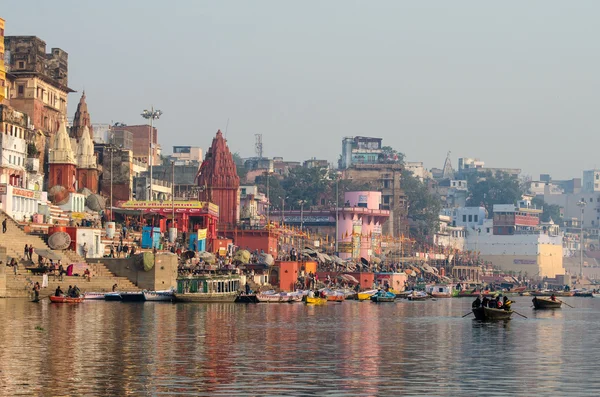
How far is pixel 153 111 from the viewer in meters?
103

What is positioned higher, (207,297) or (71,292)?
(71,292)

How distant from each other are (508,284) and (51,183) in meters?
93.1

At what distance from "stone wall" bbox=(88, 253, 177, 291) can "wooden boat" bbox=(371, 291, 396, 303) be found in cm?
2241

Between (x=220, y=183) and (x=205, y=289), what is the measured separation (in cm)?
4712

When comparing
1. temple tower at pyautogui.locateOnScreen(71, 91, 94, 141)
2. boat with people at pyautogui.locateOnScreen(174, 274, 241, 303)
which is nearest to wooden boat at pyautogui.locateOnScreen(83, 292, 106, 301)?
boat with people at pyautogui.locateOnScreen(174, 274, 241, 303)

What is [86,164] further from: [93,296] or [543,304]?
[543,304]

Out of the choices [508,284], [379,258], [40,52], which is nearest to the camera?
[40,52]

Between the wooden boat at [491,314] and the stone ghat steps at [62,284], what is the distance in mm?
23675

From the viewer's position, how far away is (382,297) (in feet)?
330

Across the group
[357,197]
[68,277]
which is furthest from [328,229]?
[68,277]

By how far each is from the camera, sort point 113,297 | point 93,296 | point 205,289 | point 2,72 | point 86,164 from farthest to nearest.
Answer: point 86,164, point 2,72, point 205,289, point 113,297, point 93,296

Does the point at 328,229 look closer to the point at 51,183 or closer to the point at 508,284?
the point at 508,284

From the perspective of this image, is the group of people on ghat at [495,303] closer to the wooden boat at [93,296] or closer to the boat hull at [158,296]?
the boat hull at [158,296]

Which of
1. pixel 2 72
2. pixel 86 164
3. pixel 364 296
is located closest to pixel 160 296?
pixel 2 72
